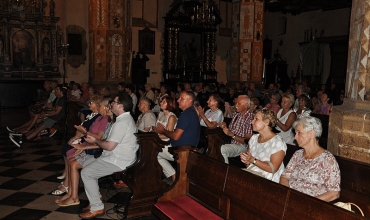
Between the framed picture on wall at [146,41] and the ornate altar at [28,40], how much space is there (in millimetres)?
3821

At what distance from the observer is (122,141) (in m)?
4.42

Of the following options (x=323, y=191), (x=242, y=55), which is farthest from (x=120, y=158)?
(x=242, y=55)

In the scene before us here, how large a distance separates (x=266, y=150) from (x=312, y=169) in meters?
0.68

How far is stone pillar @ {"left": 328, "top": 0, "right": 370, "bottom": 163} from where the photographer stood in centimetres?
393

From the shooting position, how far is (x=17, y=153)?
750cm

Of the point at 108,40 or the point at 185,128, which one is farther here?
the point at 108,40

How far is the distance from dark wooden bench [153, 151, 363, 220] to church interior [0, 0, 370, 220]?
2cm

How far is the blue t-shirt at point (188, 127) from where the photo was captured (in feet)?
15.5

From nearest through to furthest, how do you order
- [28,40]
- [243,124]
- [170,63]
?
[243,124]
[28,40]
[170,63]

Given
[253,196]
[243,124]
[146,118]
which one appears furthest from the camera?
[146,118]

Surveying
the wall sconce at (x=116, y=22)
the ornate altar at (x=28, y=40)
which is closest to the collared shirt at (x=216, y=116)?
the wall sconce at (x=116, y=22)

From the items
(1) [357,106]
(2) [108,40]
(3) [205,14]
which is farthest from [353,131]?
(3) [205,14]

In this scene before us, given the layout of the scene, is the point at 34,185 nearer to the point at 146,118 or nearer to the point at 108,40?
the point at 146,118

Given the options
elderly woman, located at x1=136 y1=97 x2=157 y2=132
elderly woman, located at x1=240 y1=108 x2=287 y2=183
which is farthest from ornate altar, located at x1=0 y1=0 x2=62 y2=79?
elderly woman, located at x1=240 y1=108 x2=287 y2=183
